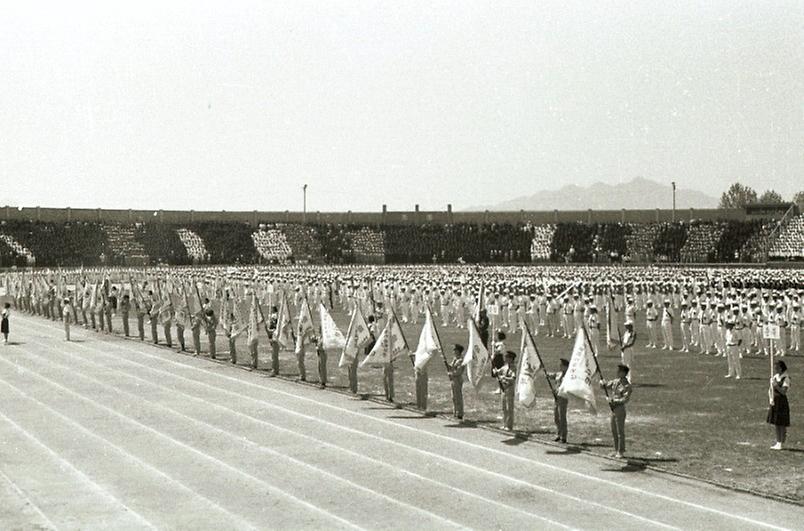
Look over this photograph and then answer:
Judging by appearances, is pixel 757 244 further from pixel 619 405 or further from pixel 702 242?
pixel 619 405

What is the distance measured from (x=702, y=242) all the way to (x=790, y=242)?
8205mm

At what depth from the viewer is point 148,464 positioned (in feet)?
50.6

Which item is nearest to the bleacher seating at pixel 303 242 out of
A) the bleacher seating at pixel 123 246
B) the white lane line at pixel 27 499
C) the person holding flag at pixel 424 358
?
the bleacher seating at pixel 123 246

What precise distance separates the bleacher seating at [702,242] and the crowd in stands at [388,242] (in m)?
0.08

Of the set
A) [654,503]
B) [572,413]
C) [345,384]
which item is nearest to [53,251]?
[345,384]

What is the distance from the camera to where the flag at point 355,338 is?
21.9 meters

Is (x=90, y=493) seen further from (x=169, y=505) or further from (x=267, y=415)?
(x=267, y=415)

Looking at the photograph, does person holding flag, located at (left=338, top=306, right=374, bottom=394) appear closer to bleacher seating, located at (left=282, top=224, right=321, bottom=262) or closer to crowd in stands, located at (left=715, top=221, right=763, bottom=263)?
crowd in stands, located at (left=715, top=221, right=763, bottom=263)

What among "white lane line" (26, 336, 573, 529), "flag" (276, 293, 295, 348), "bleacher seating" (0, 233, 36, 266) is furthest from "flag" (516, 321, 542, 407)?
"bleacher seating" (0, 233, 36, 266)

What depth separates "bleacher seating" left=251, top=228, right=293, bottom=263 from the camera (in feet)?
290

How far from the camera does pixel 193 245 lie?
8788 centimetres

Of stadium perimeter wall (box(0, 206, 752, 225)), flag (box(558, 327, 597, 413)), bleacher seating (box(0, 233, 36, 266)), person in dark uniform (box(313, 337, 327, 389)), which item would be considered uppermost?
stadium perimeter wall (box(0, 206, 752, 225))

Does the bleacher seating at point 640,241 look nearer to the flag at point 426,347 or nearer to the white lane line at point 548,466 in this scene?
the white lane line at point 548,466

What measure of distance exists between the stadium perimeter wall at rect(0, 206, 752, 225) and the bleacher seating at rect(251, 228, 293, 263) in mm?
3309
